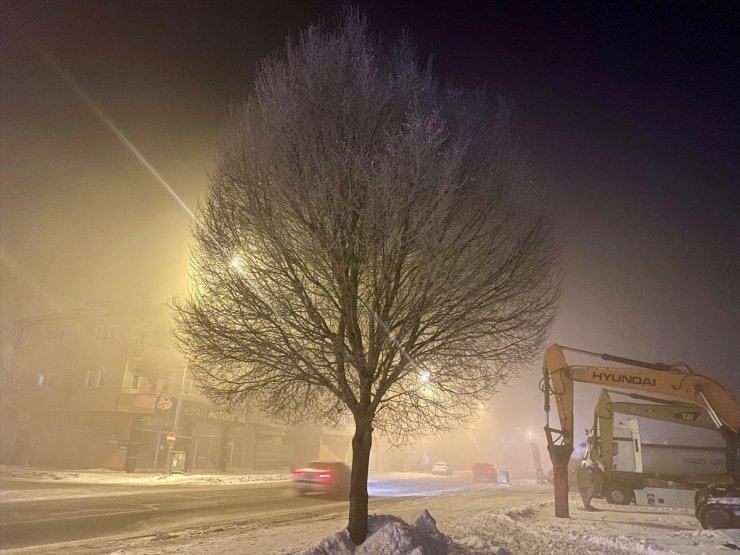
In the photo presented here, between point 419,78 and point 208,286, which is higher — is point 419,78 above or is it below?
above

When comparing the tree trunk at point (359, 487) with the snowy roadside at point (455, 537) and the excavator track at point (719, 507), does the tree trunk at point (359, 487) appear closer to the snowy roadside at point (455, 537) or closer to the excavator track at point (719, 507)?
the snowy roadside at point (455, 537)

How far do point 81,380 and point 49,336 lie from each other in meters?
6.61

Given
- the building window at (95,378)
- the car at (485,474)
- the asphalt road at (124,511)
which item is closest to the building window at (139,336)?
the building window at (95,378)

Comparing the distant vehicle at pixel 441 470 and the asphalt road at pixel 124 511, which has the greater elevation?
the asphalt road at pixel 124 511

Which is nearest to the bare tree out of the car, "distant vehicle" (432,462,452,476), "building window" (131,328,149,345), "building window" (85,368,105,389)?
"building window" (131,328,149,345)

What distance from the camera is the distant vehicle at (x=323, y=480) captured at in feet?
65.6

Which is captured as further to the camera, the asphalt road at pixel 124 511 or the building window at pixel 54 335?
the building window at pixel 54 335

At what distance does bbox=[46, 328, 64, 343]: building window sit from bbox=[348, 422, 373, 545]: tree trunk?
127 feet

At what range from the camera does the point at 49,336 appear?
1571 inches

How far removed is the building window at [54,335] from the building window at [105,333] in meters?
4.13

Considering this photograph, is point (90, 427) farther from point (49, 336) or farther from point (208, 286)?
point (208, 286)

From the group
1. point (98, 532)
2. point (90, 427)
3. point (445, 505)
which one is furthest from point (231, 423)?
point (98, 532)

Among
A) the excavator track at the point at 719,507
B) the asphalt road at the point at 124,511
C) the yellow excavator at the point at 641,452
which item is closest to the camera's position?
the asphalt road at the point at 124,511

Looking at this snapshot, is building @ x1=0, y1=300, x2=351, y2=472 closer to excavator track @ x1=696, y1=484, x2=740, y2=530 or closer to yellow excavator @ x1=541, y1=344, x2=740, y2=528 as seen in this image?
yellow excavator @ x1=541, y1=344, x2=740, y2=528
